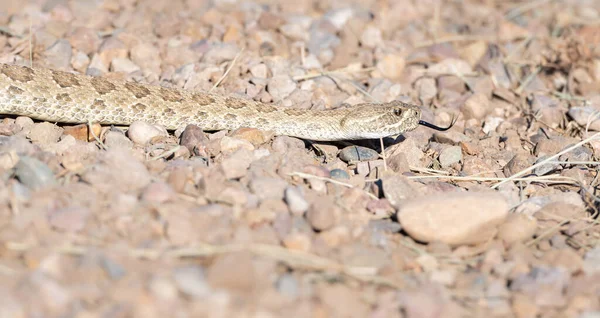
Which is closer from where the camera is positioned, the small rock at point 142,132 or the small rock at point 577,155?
the small rock at point 142,132

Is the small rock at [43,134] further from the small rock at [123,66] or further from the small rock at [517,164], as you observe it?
the small rock at [517,164]

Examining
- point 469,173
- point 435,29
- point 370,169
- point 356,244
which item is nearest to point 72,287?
point 356,244

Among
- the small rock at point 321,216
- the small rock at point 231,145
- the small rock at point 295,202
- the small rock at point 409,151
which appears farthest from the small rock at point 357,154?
the small rock at point 321,216

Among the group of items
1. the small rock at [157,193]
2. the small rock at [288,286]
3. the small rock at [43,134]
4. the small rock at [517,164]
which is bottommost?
the small rock at [517,164]

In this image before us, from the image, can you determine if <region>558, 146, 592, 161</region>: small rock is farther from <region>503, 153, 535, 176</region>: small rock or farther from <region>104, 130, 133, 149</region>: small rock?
<region>104, 130, 133, 149</region>: small rock

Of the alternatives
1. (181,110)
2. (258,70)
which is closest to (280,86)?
(258,70)

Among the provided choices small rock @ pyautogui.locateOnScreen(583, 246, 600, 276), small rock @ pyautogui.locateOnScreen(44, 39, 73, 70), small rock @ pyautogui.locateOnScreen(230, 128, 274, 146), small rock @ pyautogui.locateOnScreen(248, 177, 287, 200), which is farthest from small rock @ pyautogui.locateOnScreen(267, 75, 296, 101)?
small rock @ pyautogui.locateOnScreen(583, 246, 600, 276)
